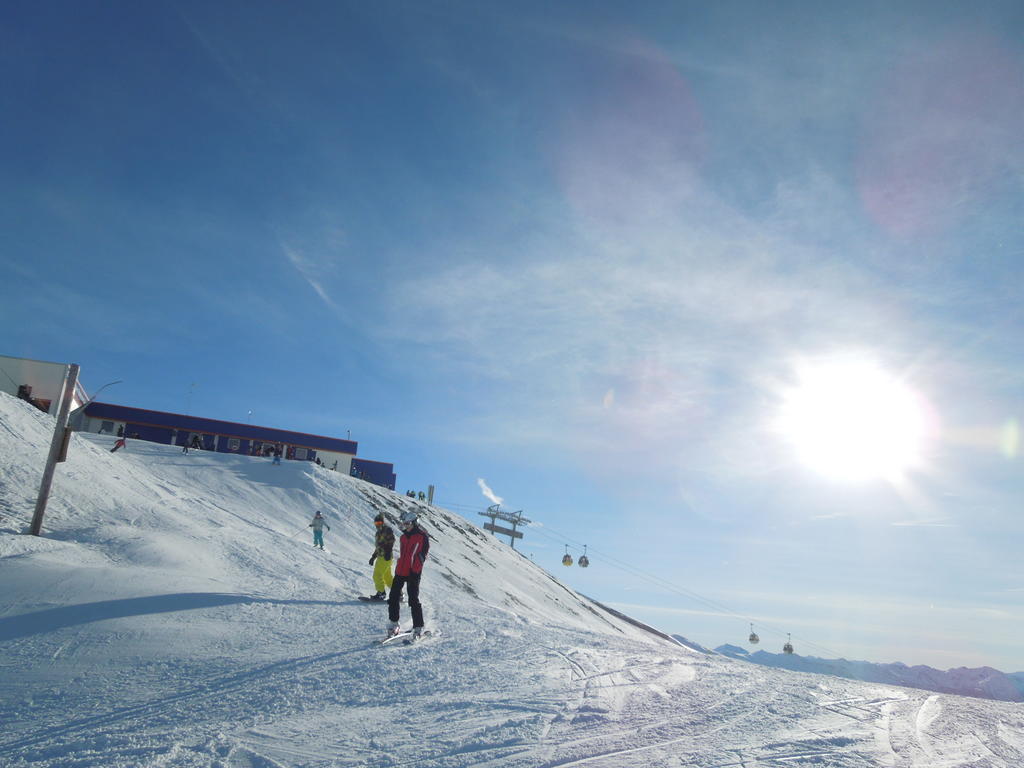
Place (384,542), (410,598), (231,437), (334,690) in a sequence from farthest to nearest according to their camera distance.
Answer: (231,437)
(384,542)
(410,598)
(334,690)

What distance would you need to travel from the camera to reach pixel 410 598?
9.98 meters

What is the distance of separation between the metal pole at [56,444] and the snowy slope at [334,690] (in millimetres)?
565

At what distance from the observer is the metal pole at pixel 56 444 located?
43.3 feet

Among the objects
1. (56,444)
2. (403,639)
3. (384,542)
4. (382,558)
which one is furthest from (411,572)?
(56,444)

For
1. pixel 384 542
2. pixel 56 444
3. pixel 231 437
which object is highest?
pixel 231 437

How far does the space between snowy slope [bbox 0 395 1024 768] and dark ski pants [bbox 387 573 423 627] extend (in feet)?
1.62

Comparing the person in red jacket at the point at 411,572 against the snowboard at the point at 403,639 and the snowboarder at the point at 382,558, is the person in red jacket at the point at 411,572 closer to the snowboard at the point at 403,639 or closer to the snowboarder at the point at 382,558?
the snowboard at the point at 403,639

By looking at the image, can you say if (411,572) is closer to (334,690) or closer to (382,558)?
(382,558)

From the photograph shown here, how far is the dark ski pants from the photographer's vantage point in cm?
966

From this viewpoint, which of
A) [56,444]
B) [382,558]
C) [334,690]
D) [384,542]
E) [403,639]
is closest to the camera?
[334,690]

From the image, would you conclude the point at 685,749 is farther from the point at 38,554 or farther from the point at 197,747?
the point at 38,554

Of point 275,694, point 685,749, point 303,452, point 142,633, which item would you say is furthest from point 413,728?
point 303,452

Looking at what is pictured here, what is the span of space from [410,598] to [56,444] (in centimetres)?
947

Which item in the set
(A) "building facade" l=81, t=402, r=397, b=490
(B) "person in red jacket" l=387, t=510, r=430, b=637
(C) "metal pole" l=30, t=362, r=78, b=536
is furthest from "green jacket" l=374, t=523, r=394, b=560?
(A) "building facade" l=81, t=402, r=397, b=490
